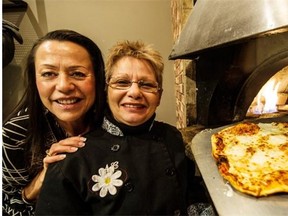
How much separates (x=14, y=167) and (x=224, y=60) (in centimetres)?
129

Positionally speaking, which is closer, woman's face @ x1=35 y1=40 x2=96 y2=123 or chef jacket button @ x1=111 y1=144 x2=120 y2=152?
chef jacket button @ x1=111 y1=144 x2=120 y2=152

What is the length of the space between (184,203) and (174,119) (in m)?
1.62

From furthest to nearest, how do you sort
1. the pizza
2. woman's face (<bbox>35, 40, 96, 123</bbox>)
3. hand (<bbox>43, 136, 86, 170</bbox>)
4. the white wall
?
the white wall, woman's face (<bbox>35, 40, 96, 123</bbox>), hand (<bbox>43, 136, 86, 170</bbox>), the pizza

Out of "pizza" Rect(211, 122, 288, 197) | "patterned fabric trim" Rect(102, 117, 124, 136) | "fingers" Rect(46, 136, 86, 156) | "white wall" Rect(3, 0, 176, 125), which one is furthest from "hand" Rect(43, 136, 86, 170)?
"white wall" Rect(3, 0, 176, 125)

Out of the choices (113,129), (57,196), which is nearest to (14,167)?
(57,196)

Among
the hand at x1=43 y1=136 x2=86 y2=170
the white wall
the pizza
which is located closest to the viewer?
the pizza

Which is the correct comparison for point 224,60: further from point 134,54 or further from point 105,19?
point 105,19

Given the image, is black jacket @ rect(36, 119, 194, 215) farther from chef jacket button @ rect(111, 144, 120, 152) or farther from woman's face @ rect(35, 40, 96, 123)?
woman's face @ rect(35, 40, 96, 123)

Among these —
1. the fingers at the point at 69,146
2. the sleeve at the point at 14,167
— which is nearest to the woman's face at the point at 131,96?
the fingers at the point at 69,146

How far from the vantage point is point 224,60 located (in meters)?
1.55

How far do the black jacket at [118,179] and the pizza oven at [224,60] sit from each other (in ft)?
1.65

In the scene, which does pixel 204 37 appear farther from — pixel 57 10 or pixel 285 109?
pixel 57 10

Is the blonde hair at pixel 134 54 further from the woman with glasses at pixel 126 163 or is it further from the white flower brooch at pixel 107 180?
the white flower brooch at pixel 107 180

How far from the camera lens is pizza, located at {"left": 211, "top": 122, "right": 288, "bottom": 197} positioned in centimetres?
79
